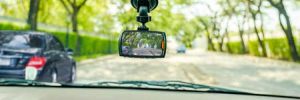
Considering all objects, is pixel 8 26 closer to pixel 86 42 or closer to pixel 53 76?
pixel 53 76

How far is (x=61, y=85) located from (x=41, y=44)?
7.78m

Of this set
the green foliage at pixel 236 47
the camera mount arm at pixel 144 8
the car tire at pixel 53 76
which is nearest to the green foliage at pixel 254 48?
the green foliage at pixel 236 47

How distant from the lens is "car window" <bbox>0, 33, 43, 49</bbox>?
441 inches

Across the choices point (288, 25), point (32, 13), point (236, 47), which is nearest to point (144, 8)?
point (32, 13)

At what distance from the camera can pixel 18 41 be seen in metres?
11.3

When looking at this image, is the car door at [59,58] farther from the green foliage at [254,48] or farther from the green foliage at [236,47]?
the green foliage at [236,47]

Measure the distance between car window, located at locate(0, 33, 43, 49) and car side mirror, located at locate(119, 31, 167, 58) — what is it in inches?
318

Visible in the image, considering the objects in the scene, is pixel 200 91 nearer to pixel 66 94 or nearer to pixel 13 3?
pixel 66 94

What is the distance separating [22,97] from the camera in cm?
368

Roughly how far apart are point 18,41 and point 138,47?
8.27 metres

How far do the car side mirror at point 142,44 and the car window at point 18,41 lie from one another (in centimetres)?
807

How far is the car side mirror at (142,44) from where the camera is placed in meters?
3.45

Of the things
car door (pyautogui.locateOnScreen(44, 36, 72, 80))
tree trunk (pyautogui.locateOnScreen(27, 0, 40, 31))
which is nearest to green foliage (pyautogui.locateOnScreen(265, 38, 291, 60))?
tree trunk (pyautogui.locateOnScreen(27, 0, 40, 31))

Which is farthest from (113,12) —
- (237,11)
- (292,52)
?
(292,52)
